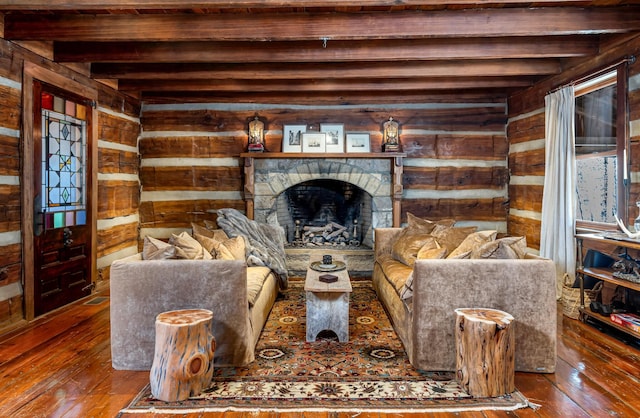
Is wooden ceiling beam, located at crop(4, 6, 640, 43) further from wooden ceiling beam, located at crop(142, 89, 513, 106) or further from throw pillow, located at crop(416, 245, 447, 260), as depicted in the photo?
wooden ceiling beam, located at crop(142, 89, 513, 106)

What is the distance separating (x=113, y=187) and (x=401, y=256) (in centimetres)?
391

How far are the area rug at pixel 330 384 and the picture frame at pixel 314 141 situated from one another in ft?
10.1

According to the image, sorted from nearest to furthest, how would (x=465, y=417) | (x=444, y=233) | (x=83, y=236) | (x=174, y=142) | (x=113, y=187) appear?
(x=465, y=417), (x=444, y=233), (x=83, y=236), (x=113, y=187), (x=174, y=142)

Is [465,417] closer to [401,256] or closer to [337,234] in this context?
[401,256]

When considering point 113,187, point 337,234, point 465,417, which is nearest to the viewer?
point 465,417

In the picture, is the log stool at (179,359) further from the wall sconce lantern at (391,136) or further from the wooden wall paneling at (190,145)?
the wall sconce lantern at (391,136)

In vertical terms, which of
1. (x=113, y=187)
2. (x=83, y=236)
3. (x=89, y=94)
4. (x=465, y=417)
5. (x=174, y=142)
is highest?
(x=89, y=94)

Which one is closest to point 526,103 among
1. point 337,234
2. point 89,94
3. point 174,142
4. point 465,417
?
point 337,234

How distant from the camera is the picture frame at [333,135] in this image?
5.65 meters

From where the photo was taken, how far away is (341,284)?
3.04m

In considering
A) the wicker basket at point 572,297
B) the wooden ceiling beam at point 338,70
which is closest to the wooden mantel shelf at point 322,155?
the wooden ceiling beam at point 338,70

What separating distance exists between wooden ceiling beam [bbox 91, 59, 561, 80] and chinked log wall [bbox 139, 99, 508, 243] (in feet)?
4.51

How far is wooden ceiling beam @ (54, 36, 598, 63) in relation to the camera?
3.60 meters

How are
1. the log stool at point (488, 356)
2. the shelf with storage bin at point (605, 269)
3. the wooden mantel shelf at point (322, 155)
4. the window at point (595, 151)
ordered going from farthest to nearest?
the wooden mantel shelf at point (322, 155), the window at point (595, 151), the shelf with storage bin at point (605, 269), the log stool at point (488, 356)
